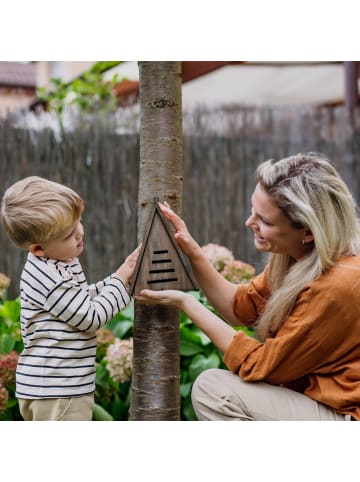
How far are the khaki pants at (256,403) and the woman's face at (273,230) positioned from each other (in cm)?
45

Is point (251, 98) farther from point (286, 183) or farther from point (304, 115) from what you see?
point (286, 183)

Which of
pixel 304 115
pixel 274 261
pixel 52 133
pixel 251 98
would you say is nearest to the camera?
pixel 274 261

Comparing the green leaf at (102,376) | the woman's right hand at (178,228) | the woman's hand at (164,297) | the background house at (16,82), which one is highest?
the background house at (16,82)

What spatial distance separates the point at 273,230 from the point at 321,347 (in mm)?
396

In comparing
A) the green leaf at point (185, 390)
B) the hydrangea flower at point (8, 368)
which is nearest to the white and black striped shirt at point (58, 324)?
the hydrangea flower at point (8, 368)

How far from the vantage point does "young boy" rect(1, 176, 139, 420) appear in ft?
6.21

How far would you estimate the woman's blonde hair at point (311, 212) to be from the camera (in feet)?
6.24

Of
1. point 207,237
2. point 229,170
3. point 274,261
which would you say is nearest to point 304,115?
point 229,170

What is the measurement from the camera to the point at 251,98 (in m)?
7.24

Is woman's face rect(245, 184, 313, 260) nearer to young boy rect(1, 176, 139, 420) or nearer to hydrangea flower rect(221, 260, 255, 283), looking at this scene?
young boy rect(1, 176, 139, 420)

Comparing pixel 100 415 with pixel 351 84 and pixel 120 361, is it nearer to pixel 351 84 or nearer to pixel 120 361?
pixel 120 361

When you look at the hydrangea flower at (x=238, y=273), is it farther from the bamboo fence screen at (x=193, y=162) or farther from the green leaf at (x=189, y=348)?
the bamboo fence screen at (x=193, y=162)

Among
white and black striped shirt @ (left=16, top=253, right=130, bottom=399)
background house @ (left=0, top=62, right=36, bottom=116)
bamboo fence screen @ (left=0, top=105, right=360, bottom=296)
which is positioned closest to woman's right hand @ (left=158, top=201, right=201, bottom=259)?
white and black striped shirt @ (left=16, top=253, right=130, bottom=399)
